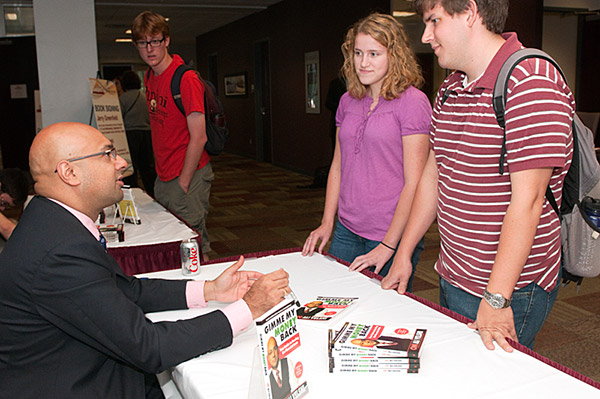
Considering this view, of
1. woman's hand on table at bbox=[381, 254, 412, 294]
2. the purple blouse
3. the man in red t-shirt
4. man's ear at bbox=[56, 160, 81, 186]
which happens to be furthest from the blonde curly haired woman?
the man in red t-shirt

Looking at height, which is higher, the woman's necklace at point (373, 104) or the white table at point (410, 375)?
the woman's necklace at point (373, 104)

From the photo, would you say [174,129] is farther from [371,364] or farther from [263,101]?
[263,101]

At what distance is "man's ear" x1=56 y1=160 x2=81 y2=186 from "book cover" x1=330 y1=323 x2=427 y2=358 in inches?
27.5

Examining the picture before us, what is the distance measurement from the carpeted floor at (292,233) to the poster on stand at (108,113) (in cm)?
118

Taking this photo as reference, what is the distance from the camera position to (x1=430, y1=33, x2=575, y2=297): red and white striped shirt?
1.21 meters

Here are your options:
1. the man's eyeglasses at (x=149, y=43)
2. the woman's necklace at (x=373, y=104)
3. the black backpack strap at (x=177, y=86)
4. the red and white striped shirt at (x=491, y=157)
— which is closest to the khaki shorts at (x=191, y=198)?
the black backpack strap at (x=177, y=86)

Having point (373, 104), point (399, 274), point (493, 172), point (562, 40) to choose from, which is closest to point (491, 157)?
point (493, 172)

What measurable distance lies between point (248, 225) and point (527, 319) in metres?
4.50

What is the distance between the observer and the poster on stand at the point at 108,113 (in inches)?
171

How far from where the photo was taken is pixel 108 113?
446cm

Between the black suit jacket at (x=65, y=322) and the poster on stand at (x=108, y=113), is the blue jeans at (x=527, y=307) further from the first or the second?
the poster on stand at (x=108, y=113)

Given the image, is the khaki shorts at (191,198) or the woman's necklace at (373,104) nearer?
the woman's necklace at (373,104)

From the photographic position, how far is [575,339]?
2.97 m

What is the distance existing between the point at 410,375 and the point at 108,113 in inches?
153
